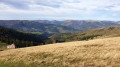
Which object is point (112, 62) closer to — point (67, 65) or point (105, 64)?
point (105, 64)

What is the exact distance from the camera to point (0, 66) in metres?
21.0

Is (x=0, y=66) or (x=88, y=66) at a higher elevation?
(x=88, y=66)

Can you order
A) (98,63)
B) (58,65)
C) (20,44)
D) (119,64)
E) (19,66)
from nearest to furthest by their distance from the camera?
1. (119,64)
2. (98,63)
3. (58,65)
4. (19,66)
5. (20,44)

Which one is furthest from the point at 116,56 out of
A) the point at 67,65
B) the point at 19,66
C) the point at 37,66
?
the point at 19,66

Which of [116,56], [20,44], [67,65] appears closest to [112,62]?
[116,56]

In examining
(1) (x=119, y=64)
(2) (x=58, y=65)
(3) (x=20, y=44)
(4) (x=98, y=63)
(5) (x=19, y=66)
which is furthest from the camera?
(3) (x=20, y=44)

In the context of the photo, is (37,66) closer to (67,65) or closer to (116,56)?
(67,65)

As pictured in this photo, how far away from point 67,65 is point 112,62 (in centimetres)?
670

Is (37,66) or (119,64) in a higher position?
(119,64)

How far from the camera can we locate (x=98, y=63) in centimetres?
1714

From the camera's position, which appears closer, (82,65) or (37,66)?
(82,65)

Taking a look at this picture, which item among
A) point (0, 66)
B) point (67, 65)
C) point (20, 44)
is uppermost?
point (67, 65)

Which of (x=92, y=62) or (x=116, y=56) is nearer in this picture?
(x=92, y=62)

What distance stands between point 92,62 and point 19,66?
12361mm
